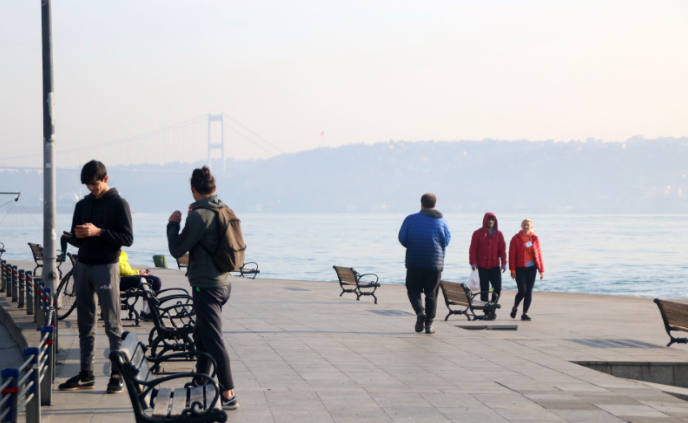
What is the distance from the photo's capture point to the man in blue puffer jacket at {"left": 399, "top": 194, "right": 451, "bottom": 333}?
8.83 meters

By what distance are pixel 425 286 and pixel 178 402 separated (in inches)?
206

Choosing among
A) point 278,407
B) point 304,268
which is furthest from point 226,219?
point 304,268

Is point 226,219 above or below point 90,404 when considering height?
above

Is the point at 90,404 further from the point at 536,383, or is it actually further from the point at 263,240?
the point at 263,240

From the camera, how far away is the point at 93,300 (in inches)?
211

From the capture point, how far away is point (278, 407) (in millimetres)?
5125

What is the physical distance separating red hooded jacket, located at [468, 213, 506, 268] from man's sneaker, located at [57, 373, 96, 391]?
6500 millimetres

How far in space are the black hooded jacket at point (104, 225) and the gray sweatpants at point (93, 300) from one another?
0.24 feet

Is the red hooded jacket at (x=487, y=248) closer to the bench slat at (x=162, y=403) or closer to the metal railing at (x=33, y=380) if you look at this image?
the metal railing at (x=33, y=380)

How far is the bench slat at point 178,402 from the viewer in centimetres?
385

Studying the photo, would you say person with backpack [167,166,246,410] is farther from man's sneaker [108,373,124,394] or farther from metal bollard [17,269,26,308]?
metal bollard [17,269,26,308]

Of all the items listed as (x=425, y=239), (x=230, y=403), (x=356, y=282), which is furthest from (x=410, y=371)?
(x=356, y=282)

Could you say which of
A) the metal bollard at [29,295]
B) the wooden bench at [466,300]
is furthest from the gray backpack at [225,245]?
the wooden bench at [466,300]

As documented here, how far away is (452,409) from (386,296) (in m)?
12.0
